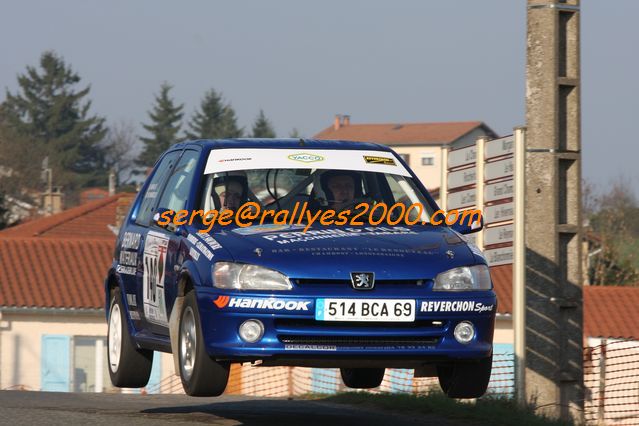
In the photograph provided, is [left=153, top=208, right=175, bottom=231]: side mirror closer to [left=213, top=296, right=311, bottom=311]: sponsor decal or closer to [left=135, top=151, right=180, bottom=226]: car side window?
[left=135, top=151, right=180, bottom=226]: car side window

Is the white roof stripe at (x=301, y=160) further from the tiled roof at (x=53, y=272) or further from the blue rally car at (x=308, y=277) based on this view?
the tiled roof at (x=53, y=272)

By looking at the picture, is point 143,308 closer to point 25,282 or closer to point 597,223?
point 25,282

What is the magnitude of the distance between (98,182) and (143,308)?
5064 inches

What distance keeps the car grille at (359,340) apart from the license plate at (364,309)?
123 millimetres

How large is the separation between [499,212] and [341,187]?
4.24 meters

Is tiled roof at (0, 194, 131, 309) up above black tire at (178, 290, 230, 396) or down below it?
above

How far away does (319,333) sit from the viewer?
8492mm

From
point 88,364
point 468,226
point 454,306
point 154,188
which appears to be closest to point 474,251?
point 454,306

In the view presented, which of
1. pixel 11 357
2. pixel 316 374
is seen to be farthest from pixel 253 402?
pixel 11 357

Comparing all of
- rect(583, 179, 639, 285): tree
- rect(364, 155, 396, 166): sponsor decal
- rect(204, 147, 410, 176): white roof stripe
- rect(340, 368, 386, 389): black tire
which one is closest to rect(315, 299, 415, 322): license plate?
rect(204, 147, 410, 176): white roof stripe

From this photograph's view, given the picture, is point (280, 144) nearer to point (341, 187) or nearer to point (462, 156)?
point (341, 187)

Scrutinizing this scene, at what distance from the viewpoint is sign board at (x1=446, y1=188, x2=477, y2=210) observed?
14.5m

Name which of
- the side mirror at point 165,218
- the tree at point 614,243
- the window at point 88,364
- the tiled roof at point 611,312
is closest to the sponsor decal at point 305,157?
the side mirror at point 165,218

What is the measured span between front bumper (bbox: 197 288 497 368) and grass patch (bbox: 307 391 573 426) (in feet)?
10.5
